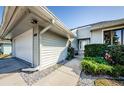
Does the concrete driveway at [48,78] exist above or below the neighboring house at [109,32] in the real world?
below

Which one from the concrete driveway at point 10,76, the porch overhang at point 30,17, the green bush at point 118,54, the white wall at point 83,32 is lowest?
the concrete driveway at point 10,76

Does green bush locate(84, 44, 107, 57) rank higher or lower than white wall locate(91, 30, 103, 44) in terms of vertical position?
lower

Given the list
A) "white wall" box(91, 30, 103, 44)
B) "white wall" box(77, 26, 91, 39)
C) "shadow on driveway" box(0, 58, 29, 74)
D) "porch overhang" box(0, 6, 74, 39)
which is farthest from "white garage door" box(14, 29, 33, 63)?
"white wall" box(77, 26, 91, 39)

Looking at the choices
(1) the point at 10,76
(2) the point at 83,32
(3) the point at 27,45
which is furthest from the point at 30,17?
(2) the point at 83,32

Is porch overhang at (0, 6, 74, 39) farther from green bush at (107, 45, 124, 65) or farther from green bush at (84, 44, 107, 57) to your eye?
green bush at (107, 45, 124, 65)

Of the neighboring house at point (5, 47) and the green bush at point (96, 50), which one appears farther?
the neighboring house at point (5, 47)

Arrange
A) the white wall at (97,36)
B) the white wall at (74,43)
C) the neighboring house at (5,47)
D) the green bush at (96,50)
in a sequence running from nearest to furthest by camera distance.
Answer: the green bush at (96,50)
the white wall at (97,36)
the white wall at (74,43)
the neighboring house at (5,47)

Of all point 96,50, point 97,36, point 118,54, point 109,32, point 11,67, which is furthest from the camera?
point 97,36

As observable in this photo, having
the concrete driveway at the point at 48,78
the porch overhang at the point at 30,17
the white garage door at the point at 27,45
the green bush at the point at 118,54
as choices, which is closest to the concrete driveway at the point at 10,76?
the concrete driveway at the point at 48,78

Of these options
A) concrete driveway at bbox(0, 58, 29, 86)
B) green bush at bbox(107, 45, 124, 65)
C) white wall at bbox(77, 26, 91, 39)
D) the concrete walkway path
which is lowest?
the concrete walkway path

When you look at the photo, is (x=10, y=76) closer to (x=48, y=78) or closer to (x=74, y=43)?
(x=48, y=78)

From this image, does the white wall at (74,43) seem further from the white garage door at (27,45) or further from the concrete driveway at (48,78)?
the concrete driveway at (48,78)

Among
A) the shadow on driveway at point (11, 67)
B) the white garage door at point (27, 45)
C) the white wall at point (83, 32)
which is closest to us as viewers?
the shadow on driveway at point (11, 67)
